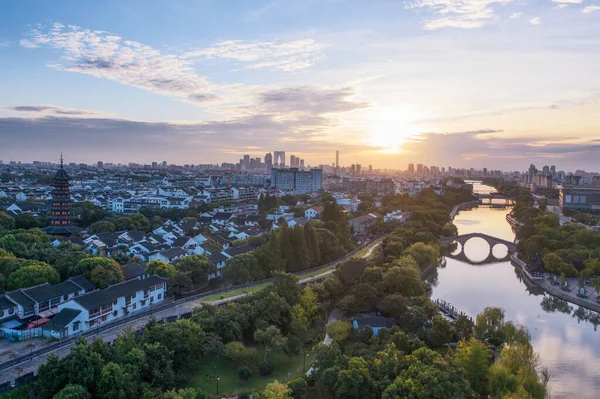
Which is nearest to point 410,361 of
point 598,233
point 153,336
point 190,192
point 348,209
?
point 153,336

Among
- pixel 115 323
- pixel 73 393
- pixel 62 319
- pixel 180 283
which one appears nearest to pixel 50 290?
pixel 62 319

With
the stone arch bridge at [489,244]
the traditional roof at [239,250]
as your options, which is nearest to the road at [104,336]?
the traditional roof at [239,250]

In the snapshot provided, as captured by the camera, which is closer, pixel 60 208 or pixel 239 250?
pixel 239 250

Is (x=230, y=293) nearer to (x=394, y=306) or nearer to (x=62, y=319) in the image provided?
(x=62, y=319)

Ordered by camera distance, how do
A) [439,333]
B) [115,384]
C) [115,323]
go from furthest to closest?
[115,323] < [439,333] < [115,384]

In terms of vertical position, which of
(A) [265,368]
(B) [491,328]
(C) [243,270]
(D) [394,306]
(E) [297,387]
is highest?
(C) [243,270]

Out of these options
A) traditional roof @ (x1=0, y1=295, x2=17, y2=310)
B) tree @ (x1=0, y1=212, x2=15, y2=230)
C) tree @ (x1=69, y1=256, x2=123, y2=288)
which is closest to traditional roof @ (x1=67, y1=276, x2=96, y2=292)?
tree @ (x1=69, y1=256, x2=123, y2=288)
